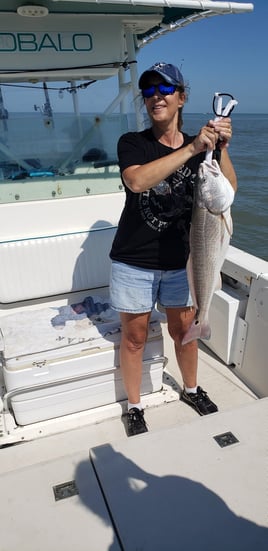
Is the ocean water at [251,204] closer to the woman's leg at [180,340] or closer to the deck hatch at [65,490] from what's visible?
the woman's leg at [180,340]

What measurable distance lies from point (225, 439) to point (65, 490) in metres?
0.72

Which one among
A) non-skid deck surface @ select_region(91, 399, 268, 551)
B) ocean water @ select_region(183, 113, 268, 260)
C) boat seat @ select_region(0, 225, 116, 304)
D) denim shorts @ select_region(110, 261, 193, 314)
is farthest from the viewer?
ocean water @ select_region(183, 113, 268, 260)

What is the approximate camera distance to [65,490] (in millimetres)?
1573

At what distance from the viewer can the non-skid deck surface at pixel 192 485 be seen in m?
1.37

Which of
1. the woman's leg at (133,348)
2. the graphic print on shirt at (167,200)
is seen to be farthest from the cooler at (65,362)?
the graphic print on shirt at (167,200)

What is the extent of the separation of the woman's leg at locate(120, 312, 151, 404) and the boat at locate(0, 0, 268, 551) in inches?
6.7

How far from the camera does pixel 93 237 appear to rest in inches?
122

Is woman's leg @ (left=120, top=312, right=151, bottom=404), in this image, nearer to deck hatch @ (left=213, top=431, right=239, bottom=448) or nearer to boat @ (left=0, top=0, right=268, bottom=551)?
boat @ (left=0, top=0, right=268, bottom=551)

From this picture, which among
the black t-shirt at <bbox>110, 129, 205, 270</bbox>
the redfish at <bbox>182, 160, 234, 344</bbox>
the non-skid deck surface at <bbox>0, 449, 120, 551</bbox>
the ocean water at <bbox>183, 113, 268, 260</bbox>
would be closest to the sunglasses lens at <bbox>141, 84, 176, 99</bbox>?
the black t-shirt at <bbox>110, 129, 205, 270</bbox>

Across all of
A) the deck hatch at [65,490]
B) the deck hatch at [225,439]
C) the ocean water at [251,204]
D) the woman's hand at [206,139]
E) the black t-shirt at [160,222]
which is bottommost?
the ocean water at [251,204]

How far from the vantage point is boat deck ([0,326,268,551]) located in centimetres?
138

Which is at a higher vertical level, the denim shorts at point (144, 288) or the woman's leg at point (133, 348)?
the denim shorts at point (144, 288)

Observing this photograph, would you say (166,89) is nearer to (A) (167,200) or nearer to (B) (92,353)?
(A) (167,200)

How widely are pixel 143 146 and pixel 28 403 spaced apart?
5.41 feet
